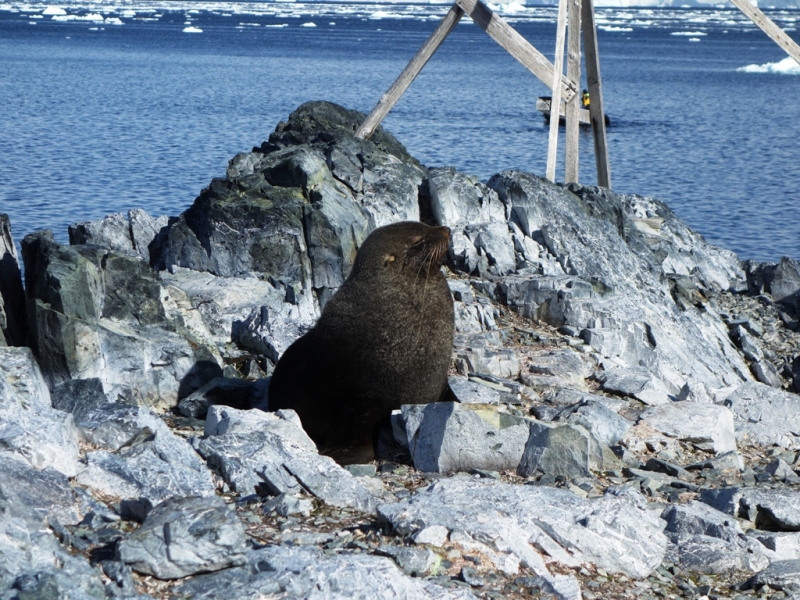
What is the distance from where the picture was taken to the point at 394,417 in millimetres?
7570

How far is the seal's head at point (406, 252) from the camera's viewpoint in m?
Answer: 7.87

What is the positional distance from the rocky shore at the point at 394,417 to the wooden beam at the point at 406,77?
0.38 meters

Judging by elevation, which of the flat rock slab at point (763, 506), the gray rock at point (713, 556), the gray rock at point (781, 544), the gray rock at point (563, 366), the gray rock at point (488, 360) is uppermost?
the gray rock at point (713, 556)

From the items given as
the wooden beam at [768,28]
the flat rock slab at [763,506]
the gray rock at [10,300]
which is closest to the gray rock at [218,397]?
the gray rock at [10,300]

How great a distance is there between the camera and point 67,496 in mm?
5238

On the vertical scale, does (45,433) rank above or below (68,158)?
above

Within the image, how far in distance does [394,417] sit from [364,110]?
33.3 m

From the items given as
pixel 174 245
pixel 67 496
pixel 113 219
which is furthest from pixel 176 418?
pixel 113 219

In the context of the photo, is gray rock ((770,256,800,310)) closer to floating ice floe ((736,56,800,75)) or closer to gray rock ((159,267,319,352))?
gray rock ((159,267,319,352))

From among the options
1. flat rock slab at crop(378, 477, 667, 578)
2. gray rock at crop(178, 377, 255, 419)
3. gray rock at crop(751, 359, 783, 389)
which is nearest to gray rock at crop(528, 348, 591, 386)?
gray rock at crop(178, 377, 255, 419)

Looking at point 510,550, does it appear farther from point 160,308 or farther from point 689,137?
point 689,137

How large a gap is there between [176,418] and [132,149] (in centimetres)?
2303

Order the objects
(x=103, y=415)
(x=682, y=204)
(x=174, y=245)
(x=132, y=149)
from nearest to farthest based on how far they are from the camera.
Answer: (x=103, y=415)
(x=174, y=245)
(x=682, y=204)
(x=132, y=149)

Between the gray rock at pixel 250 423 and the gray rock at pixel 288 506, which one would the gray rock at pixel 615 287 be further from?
the gray rock at pixel 288 506
